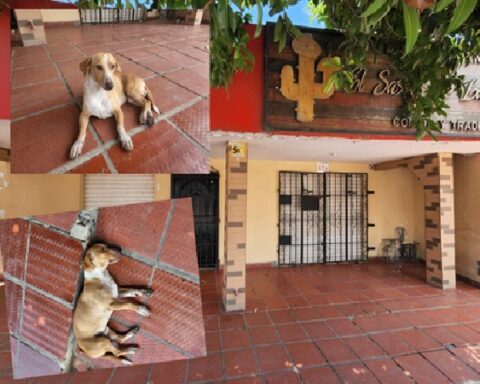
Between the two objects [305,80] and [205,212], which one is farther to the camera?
[205,212]

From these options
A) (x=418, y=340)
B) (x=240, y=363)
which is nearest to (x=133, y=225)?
(x=240, y=363)

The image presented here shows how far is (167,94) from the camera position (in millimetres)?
579

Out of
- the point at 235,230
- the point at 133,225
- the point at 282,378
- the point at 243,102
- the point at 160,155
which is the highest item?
the point at 243,102

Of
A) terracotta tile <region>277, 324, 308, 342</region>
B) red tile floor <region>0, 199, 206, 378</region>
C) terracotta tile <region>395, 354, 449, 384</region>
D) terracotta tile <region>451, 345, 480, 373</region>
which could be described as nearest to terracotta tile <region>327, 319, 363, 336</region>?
terracotta tile <region>277, 324, 308, 342</region>

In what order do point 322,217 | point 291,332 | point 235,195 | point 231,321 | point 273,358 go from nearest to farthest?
point 273,358 → point 291,332 → point 231,321 → point 235,195 → point 322,217

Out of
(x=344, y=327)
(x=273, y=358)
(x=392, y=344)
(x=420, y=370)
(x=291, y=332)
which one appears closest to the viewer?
(x=420, y=370)

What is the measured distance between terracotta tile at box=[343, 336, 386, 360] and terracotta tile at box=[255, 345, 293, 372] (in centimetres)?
71

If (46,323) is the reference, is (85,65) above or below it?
above

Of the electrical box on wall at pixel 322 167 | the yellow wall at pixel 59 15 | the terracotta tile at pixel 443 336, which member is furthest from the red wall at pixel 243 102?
the electrical box on wall at pixel 322 167

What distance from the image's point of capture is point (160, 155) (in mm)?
536

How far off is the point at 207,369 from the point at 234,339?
0.52 meters

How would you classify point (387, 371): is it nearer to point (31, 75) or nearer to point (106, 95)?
point (106, 95)

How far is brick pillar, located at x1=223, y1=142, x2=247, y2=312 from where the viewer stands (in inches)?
136

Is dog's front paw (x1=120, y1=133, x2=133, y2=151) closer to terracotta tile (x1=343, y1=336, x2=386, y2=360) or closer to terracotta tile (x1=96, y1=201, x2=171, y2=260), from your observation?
terracotta tile (x1=96, y1=201, x2=171, y2=260)
